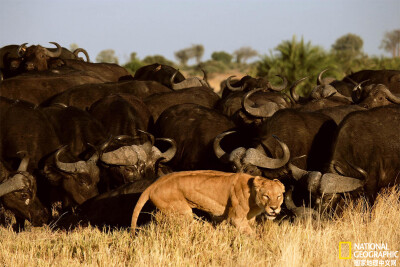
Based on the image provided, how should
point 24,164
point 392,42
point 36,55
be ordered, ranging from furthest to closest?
point 392,42, point 36,55, point 24,164

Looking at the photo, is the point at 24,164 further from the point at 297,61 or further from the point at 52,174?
the point at 297,61

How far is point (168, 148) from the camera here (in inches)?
415

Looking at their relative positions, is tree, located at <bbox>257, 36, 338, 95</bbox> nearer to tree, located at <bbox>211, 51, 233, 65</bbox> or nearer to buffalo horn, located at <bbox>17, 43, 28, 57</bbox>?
buffalo horn, located at <bbox>17, 43, 28, 57</bbox>

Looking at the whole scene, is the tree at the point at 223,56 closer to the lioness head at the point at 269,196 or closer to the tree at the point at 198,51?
the tree at the point at 198,51

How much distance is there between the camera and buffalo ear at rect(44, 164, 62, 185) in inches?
342

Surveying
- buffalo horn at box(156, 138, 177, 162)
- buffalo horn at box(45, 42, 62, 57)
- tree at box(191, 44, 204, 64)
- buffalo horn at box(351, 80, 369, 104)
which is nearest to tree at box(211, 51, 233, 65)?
tree at box(191, 44, 204, 64)

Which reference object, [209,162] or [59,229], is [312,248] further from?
[209,162]

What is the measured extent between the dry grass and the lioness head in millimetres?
375

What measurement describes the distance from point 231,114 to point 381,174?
410 cm

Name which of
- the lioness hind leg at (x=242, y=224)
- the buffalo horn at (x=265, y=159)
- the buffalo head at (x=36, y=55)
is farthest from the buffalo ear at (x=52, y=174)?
the buffalo head at (x=36, y=55)

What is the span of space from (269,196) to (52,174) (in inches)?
161

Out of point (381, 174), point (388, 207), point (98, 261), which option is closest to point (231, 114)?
point (381, 174)

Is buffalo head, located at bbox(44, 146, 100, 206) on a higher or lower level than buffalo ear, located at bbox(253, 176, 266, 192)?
lower

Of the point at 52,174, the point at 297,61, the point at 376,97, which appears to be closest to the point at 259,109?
the point at 376,97
